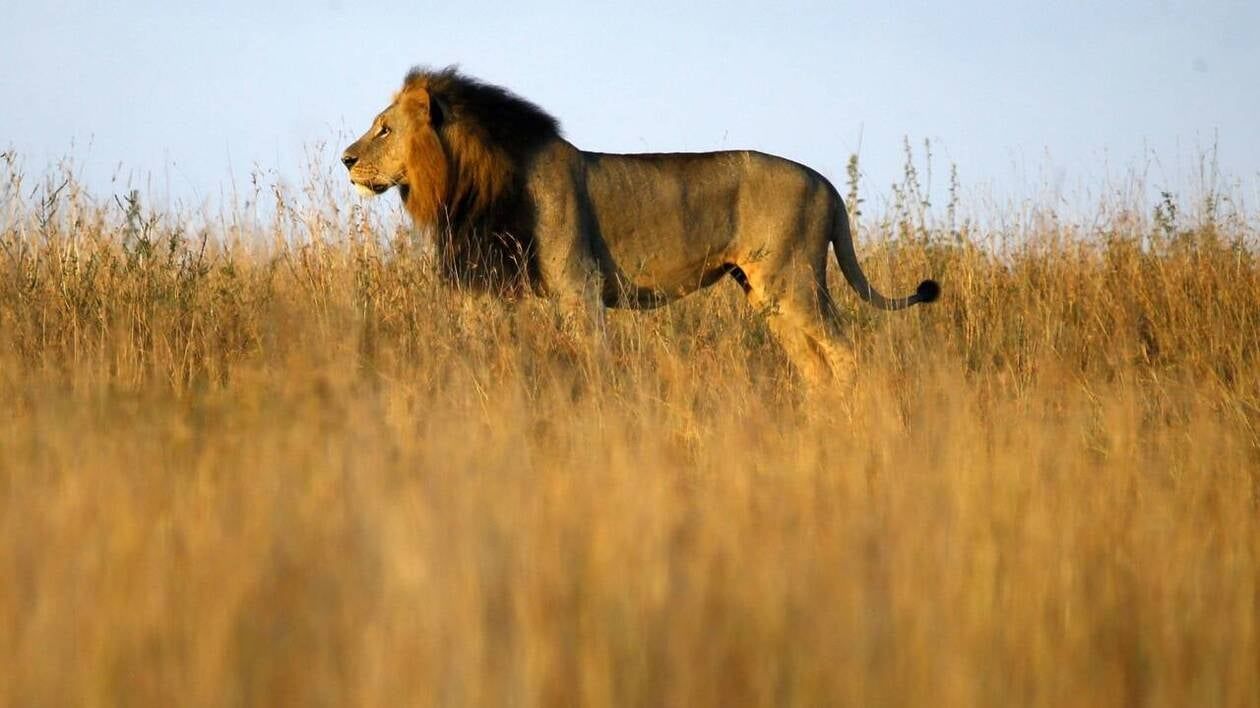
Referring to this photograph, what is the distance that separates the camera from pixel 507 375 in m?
5.91

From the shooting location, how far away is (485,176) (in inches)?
284

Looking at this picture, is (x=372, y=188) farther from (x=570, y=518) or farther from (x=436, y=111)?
(x=570, y=518)

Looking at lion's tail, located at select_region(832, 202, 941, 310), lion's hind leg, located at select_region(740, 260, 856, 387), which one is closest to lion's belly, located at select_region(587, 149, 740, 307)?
lion's hind leg, located at select_region(740, 260, 856, 387)

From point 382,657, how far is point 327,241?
224 inches

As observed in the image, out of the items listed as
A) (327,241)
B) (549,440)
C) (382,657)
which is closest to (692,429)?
(549,440)

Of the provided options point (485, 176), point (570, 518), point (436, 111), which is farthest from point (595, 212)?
point (570, 518)

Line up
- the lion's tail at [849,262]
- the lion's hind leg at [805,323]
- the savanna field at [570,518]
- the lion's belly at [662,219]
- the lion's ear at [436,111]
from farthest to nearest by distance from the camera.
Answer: the lion's tail at [849,262] → the lion's hind leg at [805,323] → the lion's belly at [662,219] → the lion's ear at [436,111] → the savanna field at [570,518]

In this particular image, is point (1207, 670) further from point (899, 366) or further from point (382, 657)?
point (899, 366)

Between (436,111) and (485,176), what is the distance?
51cm

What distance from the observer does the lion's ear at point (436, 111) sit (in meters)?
7.36

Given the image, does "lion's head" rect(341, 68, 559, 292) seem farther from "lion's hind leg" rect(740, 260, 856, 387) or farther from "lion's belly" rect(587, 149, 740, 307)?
"lion's hind leg" rect(740, 260, 856, 387)

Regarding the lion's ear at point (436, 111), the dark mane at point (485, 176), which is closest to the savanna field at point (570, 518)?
the dark mane at point (485, 176)

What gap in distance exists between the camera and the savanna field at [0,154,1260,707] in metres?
2.37

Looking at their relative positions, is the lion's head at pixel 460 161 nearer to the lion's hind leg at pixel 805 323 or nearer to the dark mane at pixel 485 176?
the dark mane at pixel 485 176
